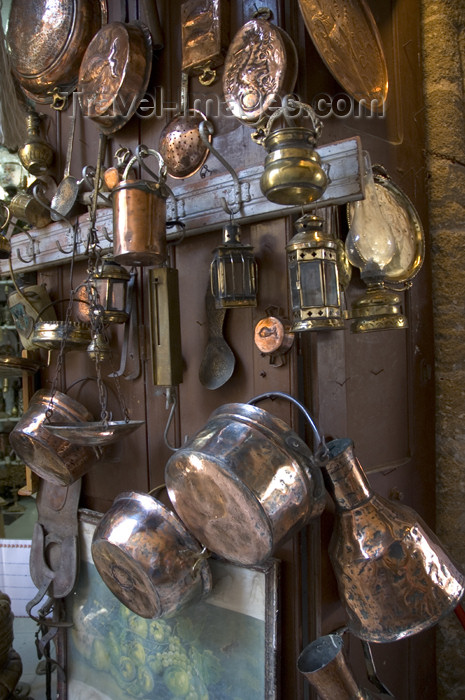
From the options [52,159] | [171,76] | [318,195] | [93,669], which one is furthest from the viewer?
[52,159]

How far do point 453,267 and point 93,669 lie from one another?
213 cm

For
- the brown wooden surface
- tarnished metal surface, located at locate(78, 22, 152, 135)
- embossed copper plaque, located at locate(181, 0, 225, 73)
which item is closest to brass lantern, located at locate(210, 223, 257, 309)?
the brown wooden surface

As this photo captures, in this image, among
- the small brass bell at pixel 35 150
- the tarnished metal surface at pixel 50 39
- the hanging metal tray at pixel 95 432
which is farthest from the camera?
the small brass bell at pixel 35 150

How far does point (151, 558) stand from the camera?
1481 millimetres

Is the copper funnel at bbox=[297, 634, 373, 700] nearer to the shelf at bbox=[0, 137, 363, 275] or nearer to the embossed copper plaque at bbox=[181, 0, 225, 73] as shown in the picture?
the shelf at bbox=[0, 137, 363, 275]

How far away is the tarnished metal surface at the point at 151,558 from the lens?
1.49m

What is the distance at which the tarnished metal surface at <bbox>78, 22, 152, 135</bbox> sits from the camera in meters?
1.81

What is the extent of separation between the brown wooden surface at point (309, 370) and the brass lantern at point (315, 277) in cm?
15

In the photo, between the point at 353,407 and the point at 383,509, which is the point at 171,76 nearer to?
the point at 353,407

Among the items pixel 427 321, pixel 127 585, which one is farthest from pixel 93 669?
pixel 427 321

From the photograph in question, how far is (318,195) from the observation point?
1.30m

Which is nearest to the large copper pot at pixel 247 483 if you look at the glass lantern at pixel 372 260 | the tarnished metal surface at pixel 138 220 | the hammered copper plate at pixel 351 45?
the glass lantern at pixel 372 260

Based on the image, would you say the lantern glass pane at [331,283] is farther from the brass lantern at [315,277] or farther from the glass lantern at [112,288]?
the glass lantern at [112,288]

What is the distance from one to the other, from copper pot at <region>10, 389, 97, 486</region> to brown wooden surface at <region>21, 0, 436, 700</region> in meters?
0.11
